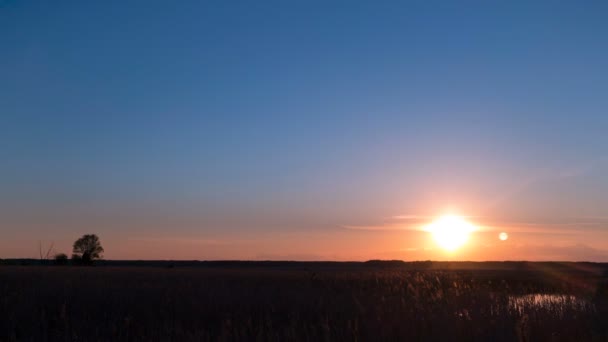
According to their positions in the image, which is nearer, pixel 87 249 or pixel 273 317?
pixel 273 317

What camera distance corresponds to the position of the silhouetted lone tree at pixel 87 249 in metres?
94.3

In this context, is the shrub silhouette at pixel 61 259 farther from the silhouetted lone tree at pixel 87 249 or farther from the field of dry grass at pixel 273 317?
the field of dry grass at pixel 273 317

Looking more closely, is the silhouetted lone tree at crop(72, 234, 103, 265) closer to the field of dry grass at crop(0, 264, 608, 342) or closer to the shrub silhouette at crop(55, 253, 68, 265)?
the shrub silhouette at crop(55, 253, 68, 265)

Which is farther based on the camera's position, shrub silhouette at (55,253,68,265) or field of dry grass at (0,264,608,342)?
shrub silhouette at (55,253,68,265)

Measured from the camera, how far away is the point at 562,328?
10.2 m

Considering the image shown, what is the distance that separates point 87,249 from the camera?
96.9 m

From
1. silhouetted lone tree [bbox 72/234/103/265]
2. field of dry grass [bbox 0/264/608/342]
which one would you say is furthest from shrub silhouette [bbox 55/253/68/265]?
field of dry grass [bbox 0/264/608/342]

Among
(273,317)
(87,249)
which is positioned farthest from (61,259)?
(273,317)

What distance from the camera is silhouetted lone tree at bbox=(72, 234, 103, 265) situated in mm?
94312

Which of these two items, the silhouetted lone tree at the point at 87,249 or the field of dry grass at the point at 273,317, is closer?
the field of dry grass at the point at 273,317

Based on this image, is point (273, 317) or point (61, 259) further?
point (61, 259)

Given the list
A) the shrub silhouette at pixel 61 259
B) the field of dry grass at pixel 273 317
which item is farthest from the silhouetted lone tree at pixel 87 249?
the field of dry grass at pixel 273 317

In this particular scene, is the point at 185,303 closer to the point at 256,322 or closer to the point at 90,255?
the point at 256,322

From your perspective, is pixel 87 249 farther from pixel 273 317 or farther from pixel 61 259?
pixel 273 317
